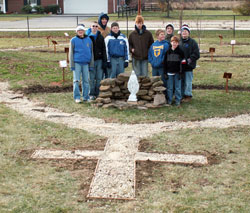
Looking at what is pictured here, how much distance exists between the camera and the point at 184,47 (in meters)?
8.99

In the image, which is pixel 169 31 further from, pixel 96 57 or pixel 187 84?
pixel 96 57

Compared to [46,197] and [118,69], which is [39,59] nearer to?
[118,69]

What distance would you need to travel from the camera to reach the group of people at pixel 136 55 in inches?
351

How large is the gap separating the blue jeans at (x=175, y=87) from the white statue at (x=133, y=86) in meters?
0.72

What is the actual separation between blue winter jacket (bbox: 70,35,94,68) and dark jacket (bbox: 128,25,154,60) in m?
1.00

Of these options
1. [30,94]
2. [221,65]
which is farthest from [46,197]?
[221,65]

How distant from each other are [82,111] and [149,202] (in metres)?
4.24

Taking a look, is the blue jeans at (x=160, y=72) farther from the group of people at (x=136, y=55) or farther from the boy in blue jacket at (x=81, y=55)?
the boy in blue jacket at (x=81, y=55)

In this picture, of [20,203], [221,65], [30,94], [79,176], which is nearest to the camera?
[20,203]

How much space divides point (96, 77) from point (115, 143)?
10.4ft

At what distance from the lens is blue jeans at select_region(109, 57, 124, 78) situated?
9.42m

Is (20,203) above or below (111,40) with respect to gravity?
below

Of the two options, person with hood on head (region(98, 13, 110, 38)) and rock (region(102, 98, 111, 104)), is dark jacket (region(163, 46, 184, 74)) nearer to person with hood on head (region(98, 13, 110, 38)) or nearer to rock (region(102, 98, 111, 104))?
rock (region(102, 98, 111, 104))

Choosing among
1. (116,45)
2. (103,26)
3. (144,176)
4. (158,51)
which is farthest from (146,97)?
(144,176)
